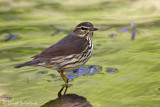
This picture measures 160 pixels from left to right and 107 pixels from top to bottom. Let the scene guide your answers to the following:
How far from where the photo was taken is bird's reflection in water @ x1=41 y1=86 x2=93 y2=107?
19.9 feet

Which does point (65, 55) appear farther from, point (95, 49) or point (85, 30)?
point (95, 49)

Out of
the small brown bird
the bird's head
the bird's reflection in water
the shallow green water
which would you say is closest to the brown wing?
the small brown bird

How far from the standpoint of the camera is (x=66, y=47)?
7086mm

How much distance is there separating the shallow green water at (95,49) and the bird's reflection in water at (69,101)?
0.35 ft

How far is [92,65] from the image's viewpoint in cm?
811

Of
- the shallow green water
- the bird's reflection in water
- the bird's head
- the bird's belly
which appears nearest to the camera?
the bird's reflection in water

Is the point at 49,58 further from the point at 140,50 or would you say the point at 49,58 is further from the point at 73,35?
the point at 140,50

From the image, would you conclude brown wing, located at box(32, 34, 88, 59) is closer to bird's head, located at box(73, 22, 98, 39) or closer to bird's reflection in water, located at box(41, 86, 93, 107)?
bird's head, located at box(73, 22, 98, 39)

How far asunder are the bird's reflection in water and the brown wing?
2.96 feet

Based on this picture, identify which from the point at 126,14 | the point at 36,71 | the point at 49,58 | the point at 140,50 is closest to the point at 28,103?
the point at 49,58

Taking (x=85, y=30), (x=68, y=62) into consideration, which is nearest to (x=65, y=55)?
(x=68, y=62)

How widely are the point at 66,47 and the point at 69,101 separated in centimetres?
129

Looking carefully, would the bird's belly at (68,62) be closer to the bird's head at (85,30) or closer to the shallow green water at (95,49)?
the shallow green water at (95,49)

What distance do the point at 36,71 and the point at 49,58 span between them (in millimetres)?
1019
